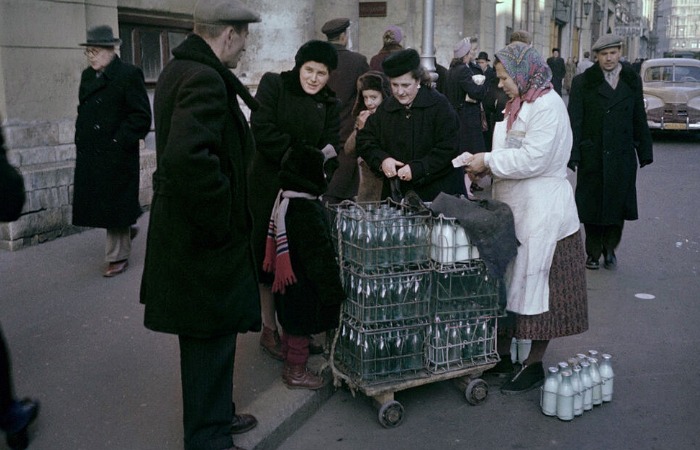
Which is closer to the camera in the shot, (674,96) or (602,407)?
(602,407)

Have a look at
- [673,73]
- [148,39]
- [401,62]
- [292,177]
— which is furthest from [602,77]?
[673,73]

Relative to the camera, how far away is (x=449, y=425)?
425 cm

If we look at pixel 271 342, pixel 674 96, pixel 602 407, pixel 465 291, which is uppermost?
pixel 674 96

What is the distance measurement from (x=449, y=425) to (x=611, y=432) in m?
0.86

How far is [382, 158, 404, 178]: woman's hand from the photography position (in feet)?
16.2

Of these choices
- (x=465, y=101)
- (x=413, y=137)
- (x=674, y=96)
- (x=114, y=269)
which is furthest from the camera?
(x=674, y=96)

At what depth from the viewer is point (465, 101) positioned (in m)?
10.4

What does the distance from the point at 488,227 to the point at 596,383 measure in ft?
3.70

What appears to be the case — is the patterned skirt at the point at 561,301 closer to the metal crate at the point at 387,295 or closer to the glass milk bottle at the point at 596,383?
the glass milk bottle at the point at 596,383

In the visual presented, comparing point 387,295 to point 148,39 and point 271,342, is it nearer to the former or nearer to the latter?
point 271,342

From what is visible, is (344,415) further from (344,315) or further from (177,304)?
(177,304)

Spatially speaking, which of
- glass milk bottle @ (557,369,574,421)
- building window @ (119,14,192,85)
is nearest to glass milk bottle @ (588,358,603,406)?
glass milk bottle @ (557,369,574,421)

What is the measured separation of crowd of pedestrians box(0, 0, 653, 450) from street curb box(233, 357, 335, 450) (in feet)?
0.23

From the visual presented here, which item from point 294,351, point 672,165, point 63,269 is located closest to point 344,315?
point 294,351
